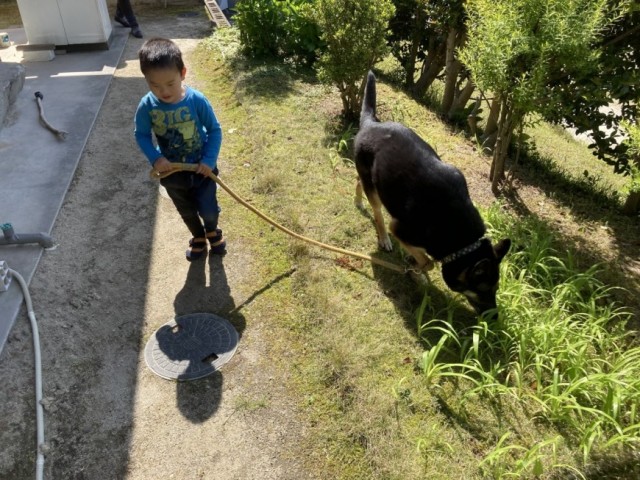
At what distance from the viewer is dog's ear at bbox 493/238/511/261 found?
3.34 m

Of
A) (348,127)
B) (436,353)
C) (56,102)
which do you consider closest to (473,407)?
(436,353)

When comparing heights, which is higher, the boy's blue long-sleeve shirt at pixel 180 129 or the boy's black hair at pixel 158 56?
the boy's black hair at pixel 158 56

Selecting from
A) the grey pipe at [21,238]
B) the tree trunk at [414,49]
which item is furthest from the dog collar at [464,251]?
the tree trunk at [414,49]

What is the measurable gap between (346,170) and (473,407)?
3129mm

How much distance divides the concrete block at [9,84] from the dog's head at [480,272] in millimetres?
5730

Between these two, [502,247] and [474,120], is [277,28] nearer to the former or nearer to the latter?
[474,120]

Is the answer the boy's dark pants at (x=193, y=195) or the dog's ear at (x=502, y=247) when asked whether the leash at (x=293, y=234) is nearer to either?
the boy's dark pants at (x=193, y=195)

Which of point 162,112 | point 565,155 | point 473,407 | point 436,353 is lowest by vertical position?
A: point 565,155

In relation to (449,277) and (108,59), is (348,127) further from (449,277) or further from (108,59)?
(108,59)

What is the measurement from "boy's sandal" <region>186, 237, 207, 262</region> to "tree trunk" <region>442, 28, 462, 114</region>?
4.63 metres

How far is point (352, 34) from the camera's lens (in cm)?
563

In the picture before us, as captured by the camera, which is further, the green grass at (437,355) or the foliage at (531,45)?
the foliage at (531,45)

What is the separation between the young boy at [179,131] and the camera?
3.39m

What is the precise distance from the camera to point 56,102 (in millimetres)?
6688
